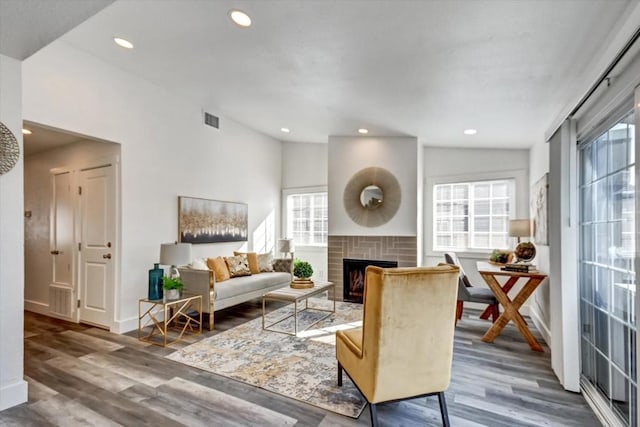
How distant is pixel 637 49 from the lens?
1502 mm

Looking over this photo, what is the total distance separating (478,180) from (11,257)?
5363 millimetres

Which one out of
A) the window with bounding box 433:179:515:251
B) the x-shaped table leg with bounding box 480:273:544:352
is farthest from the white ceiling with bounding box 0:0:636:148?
the x-shaped table leg with bounding box 480:273:544:352

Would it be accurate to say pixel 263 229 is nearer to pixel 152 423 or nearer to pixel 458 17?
pixel 152 423

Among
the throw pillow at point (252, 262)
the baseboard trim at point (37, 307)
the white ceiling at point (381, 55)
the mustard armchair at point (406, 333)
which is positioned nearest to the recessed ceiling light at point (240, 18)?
the white ceiling at point (381, 55)

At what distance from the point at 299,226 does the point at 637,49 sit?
563 centimetres

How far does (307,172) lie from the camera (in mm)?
6555

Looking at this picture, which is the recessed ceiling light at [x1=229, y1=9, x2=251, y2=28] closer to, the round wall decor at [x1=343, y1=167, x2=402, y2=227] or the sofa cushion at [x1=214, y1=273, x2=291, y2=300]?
the sofa cushion at [x1=214, y1=273, x2=291, y2=300]

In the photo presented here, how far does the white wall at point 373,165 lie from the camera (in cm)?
489

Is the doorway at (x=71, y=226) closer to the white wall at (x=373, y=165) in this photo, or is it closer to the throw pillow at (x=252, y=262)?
the throw pillow at (x=252, y=262)

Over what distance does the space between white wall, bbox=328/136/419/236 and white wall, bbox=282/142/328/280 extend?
0.98m

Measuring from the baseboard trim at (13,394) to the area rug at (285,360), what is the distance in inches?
41.1

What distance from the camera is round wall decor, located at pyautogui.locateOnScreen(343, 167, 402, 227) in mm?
5000

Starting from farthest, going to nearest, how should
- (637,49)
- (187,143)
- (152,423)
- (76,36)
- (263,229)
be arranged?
1. (263,229)
2. (187,143)
3. (76,36)
4. (152,423)
5. (637,49)

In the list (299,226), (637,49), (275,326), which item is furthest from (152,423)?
(299,226)
